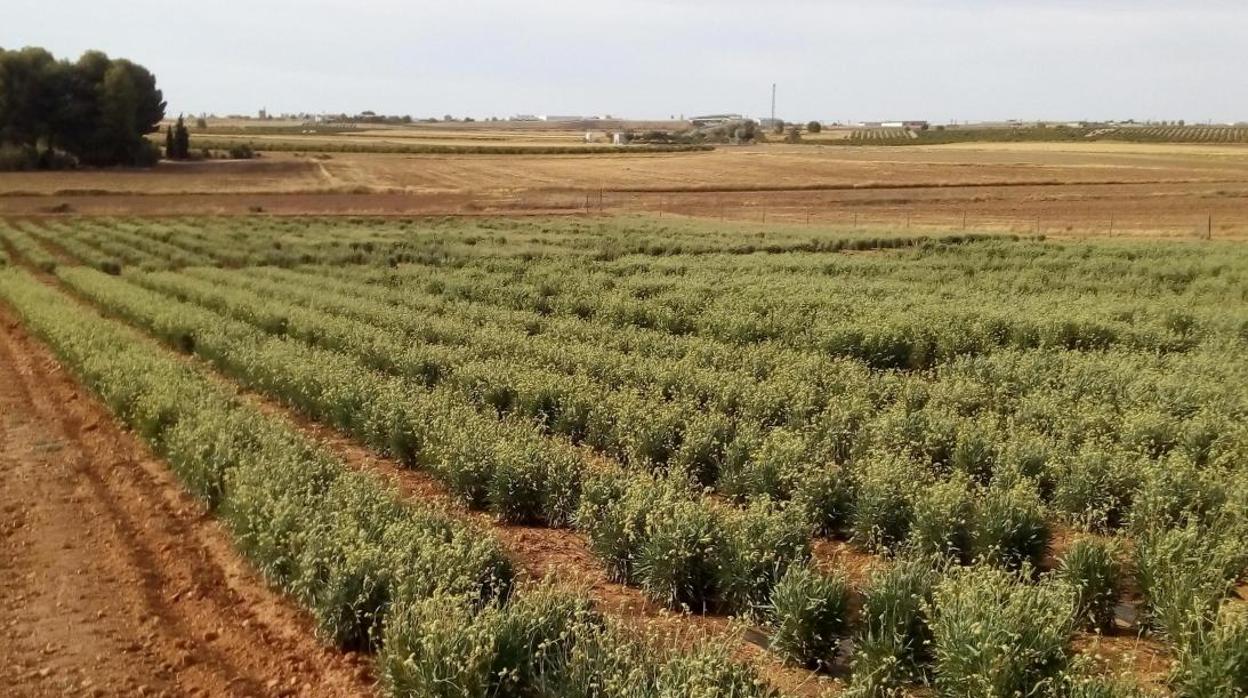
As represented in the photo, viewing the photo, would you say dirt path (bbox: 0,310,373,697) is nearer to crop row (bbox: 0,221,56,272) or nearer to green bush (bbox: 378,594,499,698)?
green bush (bbox: 378,594,499,698)

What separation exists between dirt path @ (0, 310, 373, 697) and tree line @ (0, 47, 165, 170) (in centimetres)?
8573

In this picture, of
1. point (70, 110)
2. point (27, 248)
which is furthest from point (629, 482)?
point (70, 110)

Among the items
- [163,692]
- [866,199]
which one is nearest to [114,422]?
[163,692]

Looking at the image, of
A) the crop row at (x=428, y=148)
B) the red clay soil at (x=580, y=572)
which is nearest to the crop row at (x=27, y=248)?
the red clay soil at (x=580, y=572)

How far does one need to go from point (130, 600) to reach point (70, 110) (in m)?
94.8

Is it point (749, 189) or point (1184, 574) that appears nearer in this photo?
point (1184, 574)

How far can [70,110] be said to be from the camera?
87.5 metres

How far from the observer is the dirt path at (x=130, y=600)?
23.8ft

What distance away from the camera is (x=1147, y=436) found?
1145cm

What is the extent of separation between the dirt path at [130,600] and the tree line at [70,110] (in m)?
85.7

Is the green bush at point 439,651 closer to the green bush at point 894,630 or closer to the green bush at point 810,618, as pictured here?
the green bush at point 810,618

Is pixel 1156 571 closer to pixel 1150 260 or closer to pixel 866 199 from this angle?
pixel 1150 260

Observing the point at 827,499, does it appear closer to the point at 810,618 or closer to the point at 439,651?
the point at 810,618

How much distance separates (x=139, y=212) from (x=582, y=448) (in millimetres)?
54873
